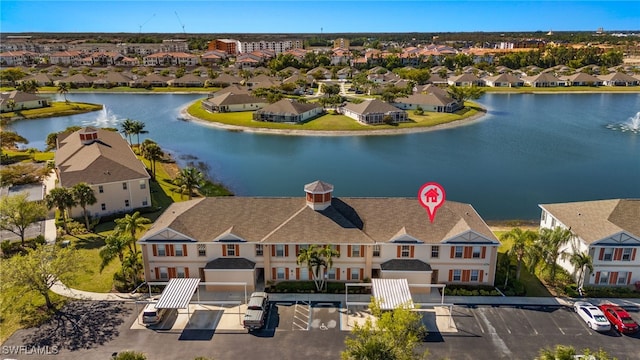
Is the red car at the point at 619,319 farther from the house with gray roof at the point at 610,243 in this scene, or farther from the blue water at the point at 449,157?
the blue water at the point at 449,157

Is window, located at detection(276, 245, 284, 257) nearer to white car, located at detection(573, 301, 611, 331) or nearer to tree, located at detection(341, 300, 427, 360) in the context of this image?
tree, located at detection(341, 300, 427, 360)

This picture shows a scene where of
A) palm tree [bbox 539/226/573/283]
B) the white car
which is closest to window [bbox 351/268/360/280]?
palm tree [bbox 539/226/573/283]

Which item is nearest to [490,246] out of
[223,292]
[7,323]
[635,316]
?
[635,316]

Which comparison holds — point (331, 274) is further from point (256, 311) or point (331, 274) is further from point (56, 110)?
point (56, 110)

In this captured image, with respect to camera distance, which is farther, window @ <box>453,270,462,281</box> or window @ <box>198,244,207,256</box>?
window @ <box>453,270,462,281</box>

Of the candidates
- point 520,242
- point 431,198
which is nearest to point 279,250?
point 431,198

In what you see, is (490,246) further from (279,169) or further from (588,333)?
(279,169)

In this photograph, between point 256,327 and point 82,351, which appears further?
point 256,327
